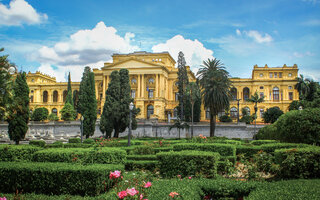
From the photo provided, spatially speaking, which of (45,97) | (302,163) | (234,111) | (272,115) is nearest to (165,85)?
(234,111)

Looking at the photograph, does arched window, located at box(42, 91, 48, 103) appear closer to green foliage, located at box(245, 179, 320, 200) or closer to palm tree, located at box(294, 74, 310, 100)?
palm tree, located at box(294, 74, 310, 100)

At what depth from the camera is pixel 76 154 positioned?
10.9 meters

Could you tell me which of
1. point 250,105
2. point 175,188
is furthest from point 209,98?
point 250,105

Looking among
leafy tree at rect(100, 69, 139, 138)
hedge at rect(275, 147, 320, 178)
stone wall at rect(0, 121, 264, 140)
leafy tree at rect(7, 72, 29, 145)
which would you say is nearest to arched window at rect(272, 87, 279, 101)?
stone wall at rect(0, 121, 264, 140)

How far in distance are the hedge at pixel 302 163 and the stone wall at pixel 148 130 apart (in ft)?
109

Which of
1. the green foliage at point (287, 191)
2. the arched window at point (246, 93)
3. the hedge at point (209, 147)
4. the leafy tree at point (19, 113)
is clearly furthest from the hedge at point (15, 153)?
the arched window at point (246, 93)

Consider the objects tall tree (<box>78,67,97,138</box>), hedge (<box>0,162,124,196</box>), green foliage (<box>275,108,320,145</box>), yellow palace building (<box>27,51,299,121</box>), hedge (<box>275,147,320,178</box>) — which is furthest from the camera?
yellow palace building (<box>27,51,299,121</box>)

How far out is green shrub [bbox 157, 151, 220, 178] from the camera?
33.6 feet

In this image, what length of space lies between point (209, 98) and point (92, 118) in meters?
15.6

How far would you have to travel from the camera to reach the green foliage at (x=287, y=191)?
268 inches

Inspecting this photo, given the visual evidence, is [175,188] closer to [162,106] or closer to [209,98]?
[209,98]

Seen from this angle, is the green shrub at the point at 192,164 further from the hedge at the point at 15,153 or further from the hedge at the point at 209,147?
the hedge at the point at 15,153

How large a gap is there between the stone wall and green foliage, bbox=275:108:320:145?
94.8ft

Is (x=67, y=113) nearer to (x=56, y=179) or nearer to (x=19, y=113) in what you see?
(x=19, y=113)
